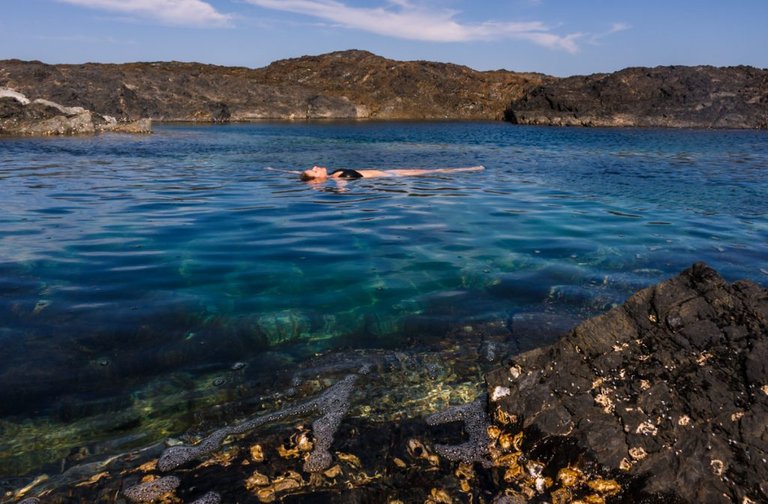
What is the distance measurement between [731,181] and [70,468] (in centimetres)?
1728

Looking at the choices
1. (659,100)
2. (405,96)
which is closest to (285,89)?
(405,96)

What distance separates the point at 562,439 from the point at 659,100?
6046 cm

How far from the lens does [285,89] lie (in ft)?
199

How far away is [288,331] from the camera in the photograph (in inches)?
191

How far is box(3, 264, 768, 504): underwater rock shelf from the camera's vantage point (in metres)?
2.53

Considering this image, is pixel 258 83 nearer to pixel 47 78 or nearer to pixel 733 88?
pixel 47 78

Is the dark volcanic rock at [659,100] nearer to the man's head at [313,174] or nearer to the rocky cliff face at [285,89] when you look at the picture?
the rocky cliff face at [285,89]

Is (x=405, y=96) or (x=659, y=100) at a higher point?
(x=405, y=96)

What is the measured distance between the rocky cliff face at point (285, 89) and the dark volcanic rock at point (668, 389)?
5052 centimetres

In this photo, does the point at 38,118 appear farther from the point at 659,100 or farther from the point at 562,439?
the point at 659,100

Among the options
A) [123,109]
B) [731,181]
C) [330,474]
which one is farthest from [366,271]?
[123,109]

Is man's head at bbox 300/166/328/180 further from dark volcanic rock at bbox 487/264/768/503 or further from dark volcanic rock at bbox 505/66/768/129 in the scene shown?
dark volcanic rock at bbox 505/66/768/129

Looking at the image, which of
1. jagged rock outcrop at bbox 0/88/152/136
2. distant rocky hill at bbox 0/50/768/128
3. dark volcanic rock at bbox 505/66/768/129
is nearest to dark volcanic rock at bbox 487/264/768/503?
jagged rock outcrop at bbox 0/88/152/136

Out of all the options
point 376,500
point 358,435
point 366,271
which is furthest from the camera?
point 366,271
